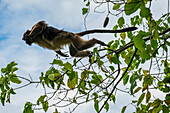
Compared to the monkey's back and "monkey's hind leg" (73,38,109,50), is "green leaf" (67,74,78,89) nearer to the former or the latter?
"monkey's hind leg" (73,38,109,50)

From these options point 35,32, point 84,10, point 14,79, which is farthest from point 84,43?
point 14,79

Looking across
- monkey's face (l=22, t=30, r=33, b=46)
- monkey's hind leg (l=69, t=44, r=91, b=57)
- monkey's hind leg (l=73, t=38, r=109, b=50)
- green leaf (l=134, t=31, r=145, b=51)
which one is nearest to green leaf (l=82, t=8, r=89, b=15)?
green leaf (l=134, t=31, r=145, b=51)

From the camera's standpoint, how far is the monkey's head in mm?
4863

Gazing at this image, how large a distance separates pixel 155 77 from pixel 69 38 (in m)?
2.36

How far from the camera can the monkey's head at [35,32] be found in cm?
486

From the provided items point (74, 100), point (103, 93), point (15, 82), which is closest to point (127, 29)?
point (103, 93)

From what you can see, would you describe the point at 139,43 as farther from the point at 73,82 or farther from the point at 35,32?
the point at 35,32

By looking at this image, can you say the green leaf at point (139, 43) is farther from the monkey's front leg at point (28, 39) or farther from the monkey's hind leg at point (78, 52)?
the monkey's front leg at point (28, 39)

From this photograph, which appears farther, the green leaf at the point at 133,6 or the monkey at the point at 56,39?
the monkey at the point at 56,39

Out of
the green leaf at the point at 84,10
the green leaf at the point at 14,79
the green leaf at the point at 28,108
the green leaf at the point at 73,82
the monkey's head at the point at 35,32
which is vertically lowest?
the green leaf at the point at 28,108

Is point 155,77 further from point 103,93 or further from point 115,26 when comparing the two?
point 115,26

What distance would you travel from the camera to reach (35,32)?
4867mm

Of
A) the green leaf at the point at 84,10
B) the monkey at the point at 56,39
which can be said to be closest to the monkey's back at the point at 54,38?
the monkey at the point at 56,39

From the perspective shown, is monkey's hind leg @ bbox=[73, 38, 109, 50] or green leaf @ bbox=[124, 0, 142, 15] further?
monkey's hind leg @ bbox=[73, 38, 109, 50]
